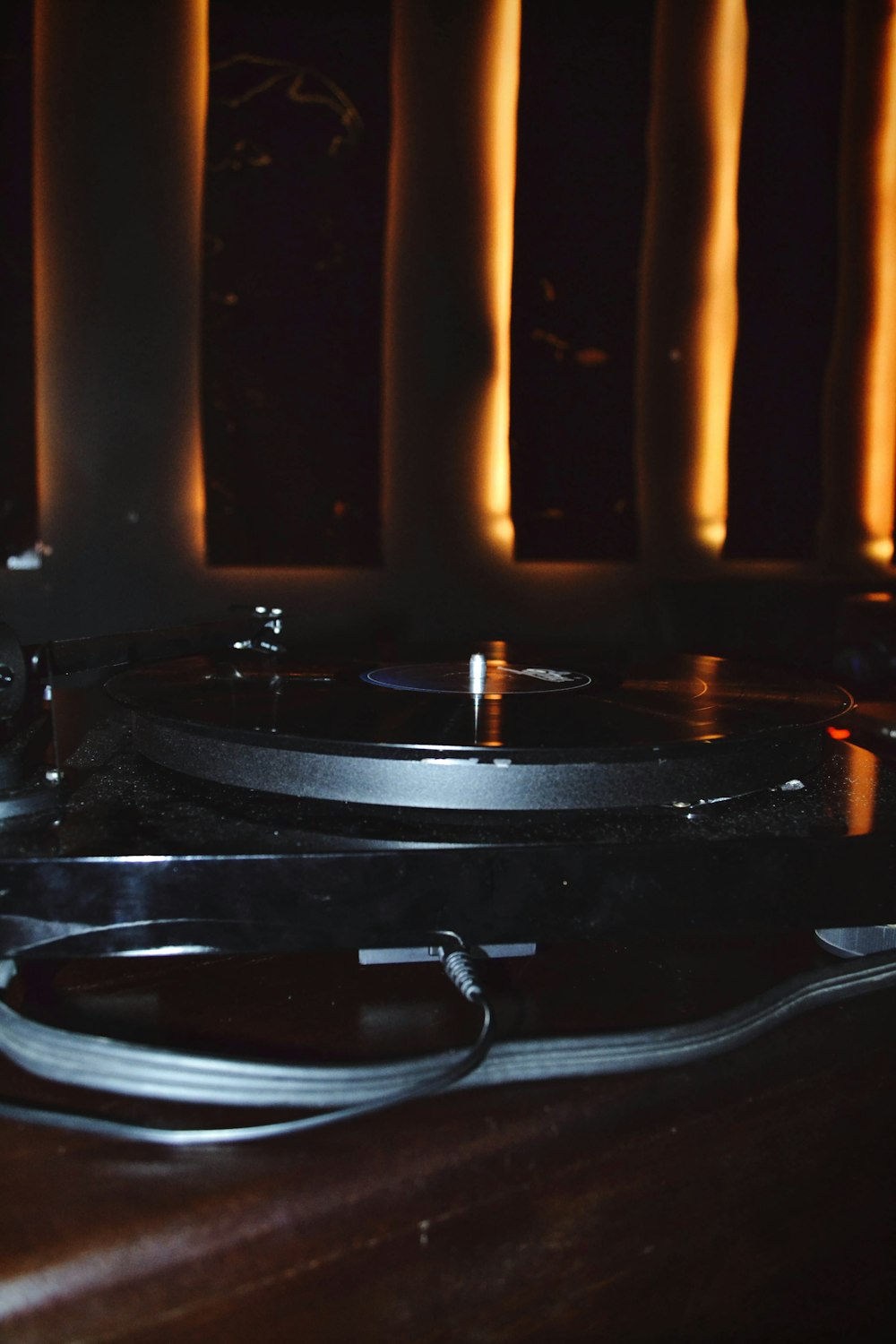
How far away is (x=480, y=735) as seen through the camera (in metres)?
0.47

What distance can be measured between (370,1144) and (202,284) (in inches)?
41.8

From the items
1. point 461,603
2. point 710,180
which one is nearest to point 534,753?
point 461,603

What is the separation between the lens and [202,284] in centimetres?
117

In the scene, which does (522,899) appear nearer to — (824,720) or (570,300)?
(824,720)

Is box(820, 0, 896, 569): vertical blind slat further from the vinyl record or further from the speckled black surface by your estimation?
the speckled black surface

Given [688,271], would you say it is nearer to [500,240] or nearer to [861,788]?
[500,240]

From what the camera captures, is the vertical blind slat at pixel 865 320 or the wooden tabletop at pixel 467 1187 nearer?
the wooden tabletop at pixel 467 1187

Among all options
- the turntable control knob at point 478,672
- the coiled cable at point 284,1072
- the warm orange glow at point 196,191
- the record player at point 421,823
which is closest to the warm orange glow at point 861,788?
the record player at point 421,823

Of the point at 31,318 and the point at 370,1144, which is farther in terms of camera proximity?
the point at 31,318

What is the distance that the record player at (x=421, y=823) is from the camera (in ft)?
1.26

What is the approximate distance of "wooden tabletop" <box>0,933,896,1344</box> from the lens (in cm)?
32

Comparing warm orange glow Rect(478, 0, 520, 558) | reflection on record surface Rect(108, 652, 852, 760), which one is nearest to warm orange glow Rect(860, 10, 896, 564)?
warm orange glow Rect(478, 0, 520, 558)

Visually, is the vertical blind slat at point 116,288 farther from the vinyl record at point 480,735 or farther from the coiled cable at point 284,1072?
the coiled cable at point 284,1072

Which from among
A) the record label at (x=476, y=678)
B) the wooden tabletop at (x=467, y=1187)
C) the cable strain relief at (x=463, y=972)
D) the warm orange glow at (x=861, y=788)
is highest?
the record label at (x=476, y=678)
